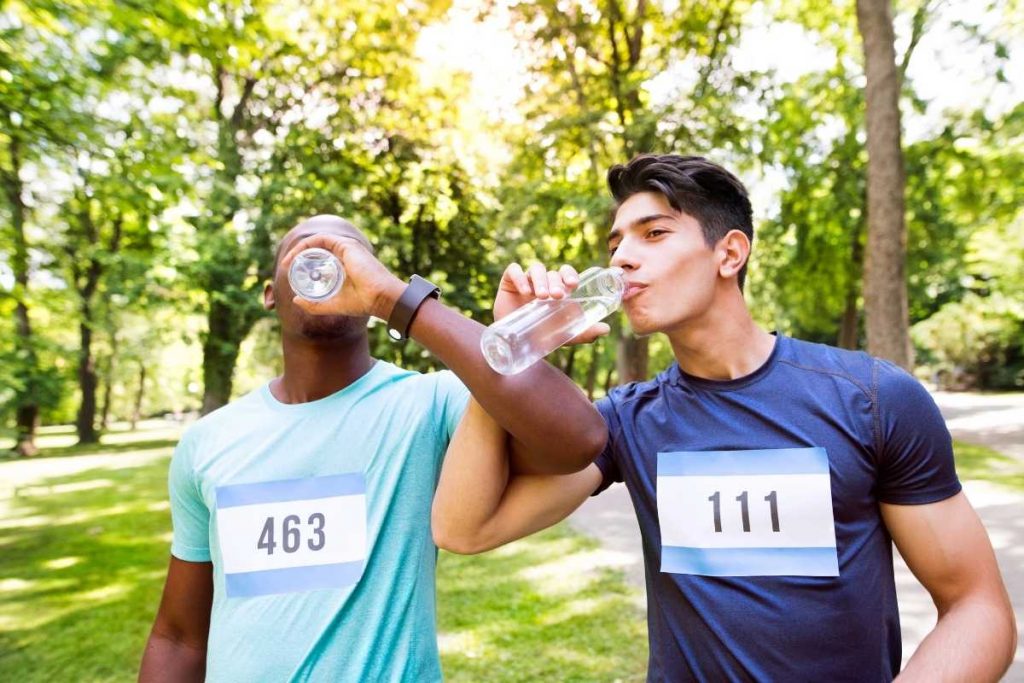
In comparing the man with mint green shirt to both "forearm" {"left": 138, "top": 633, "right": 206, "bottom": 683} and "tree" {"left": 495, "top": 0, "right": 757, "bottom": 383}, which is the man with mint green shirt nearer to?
"forearm" {"left": 138, "top": 633, "right": 206, "bottom": 683}

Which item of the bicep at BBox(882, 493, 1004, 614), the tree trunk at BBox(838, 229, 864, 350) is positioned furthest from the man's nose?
the tree trunk at BBox(838, 229, 864, 350)

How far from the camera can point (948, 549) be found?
1604mm

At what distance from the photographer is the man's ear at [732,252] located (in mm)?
2010

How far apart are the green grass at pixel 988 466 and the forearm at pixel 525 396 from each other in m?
8.60

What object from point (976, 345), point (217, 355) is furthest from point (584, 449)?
point (976, 345)

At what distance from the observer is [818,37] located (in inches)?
591

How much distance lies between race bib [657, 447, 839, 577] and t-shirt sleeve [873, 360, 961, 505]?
0.46 feet

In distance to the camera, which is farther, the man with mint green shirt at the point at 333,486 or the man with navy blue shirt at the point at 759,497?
the man with navy blue shirt at the point at 759,497

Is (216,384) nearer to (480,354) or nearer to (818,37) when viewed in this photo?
(818,37)

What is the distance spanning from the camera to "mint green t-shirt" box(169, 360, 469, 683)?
1711 millimetres

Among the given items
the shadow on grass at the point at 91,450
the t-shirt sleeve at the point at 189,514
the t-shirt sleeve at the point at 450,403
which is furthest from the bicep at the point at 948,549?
the shadow on grass at the point at 91,450

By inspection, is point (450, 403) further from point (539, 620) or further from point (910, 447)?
point (539, 620)

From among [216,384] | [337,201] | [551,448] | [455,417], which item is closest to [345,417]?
[455,417]

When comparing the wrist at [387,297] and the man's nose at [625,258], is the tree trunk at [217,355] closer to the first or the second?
the man's nose at [625,258]
